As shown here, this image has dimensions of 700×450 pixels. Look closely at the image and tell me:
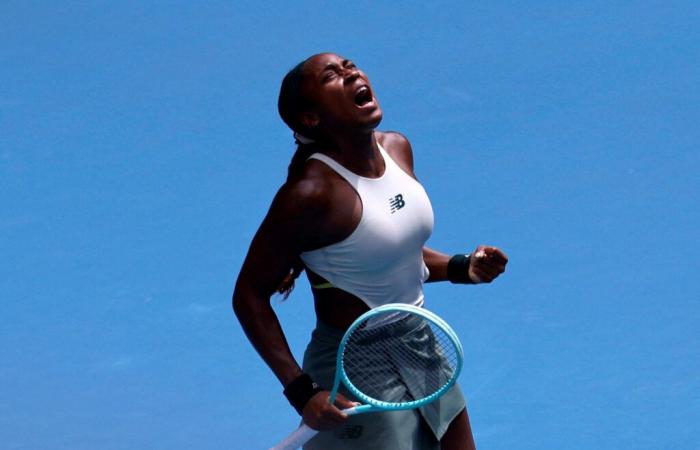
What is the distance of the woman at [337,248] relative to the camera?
217 inches

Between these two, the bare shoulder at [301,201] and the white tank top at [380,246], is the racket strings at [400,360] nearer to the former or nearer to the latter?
the white tank top at [380,246]

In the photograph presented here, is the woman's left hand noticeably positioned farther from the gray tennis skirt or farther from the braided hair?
the braided hair

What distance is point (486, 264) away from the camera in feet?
19.1

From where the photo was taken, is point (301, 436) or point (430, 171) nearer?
point (301, 436)

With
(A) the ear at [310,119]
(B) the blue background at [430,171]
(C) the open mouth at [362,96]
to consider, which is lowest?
(B) the blue background at [430,171]

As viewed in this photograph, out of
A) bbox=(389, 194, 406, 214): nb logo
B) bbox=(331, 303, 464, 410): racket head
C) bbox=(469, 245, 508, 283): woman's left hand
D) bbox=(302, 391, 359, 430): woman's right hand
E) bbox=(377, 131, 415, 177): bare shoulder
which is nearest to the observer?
bbox=(302, 391, 359, 430): woman's right hand

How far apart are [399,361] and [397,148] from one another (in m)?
0.76

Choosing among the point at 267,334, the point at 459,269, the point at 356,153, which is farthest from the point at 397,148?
the point at 267,334

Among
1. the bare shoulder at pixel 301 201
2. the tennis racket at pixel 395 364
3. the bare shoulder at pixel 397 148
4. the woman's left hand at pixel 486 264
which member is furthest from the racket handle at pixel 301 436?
the bare shoulder at pixel 397 148

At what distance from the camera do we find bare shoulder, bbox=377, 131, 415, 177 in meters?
5.91

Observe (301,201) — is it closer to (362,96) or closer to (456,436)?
(362,96)

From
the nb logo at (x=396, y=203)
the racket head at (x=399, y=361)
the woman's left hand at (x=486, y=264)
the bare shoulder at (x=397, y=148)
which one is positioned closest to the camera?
the racket head at (x=399, y=361)

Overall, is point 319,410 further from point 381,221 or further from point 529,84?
point 529,84

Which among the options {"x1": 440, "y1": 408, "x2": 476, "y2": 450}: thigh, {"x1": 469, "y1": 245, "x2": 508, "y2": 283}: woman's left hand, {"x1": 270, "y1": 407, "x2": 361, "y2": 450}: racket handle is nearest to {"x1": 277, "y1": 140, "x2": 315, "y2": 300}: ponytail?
{"x1": 270, "y1": 407, "x2": 361, "y2": 450}: racket handle
